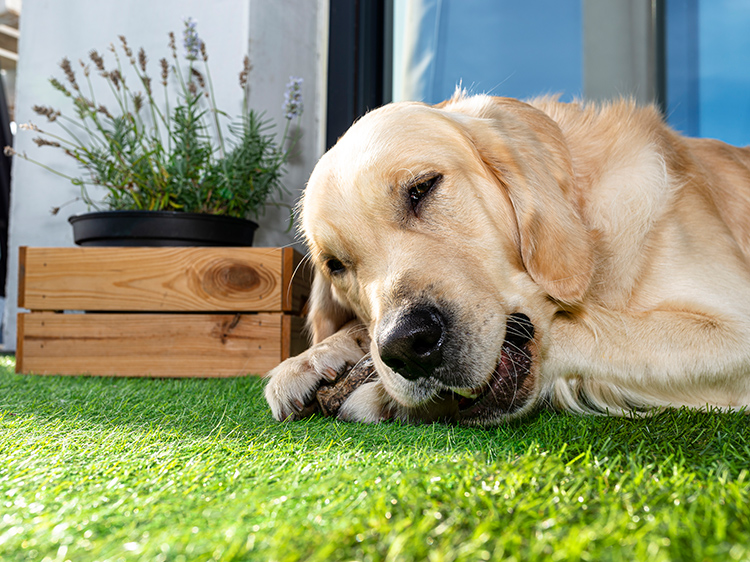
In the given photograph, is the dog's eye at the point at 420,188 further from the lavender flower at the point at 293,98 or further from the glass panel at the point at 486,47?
the glass panel at the point at 486,47

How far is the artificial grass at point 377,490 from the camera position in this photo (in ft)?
1.59

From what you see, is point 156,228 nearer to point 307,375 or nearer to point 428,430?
point 307,375

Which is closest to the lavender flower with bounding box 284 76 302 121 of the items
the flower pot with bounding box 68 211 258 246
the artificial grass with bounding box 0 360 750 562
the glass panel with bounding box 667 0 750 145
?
the flower pot with bounding box 68 211 258 246

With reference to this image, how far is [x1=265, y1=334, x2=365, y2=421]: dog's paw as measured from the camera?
126 centimetres

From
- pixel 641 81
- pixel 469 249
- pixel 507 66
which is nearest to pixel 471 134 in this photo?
pixel 469 249

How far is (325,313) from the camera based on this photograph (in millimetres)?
1761

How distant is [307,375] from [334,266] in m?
0.30

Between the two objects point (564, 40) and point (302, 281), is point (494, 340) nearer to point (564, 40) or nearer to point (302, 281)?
point (302, 281)

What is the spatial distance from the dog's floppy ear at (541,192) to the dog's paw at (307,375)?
1.75 ft

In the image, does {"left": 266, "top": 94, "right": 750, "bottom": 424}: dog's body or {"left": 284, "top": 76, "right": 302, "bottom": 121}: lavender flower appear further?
{"left": 284, "top": 76, "right": 302, "bottom": 121}: lavender flower

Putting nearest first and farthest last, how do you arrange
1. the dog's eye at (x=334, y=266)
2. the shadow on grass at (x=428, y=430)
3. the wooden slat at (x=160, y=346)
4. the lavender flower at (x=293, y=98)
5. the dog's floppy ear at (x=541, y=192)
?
the shadow on grass at (x=428, y=430), the dog's floppy ear at (x=541, y=192), the dog's eye at (x=334, y=266), the wooden slat at (x=160, y=346), the lavender flower at (x=293, y=98)

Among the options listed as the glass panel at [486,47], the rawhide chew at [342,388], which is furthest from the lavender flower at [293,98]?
the rawhide chew at [342,388]

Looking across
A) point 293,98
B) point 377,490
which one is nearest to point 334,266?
point 377,490

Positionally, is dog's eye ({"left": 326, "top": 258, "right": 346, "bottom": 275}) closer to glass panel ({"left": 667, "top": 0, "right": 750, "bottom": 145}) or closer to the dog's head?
the dog's head
